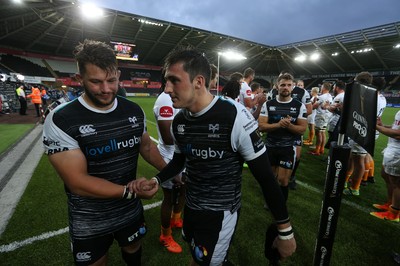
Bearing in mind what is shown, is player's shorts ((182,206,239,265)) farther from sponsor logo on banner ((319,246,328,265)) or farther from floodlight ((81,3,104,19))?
floodlight ((81,3,104,19))

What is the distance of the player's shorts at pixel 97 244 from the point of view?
6.07ft

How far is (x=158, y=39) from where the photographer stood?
38.1 metres

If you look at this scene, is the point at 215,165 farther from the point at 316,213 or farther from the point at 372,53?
the point at 372,53

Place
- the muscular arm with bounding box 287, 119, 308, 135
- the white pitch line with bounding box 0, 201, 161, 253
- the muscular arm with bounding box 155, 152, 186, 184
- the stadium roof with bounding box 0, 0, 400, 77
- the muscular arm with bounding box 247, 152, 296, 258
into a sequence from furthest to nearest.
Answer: the stadium roof with bounding box 0, 0, 400, 77 < the muscular arm with bounding box 287, 119, 308, 135 < the white pitch line with bounding box 0, 201, 161, 253 < the muscular arm with bounding box 155, 152, 186, 184 < the muscular arm with bounding box 247, 152, 296, 258

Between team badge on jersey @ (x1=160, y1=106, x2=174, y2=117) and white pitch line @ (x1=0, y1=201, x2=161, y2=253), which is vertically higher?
team badge on jersey @ (x1=160, y1=106, x2=174, y2=117)

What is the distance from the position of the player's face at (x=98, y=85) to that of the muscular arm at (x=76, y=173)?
16.7 inches

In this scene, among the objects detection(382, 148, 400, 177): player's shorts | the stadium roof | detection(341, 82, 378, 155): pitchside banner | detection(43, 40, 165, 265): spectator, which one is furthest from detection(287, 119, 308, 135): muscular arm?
the stadium roof

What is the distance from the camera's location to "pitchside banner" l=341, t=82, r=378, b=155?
167 cm

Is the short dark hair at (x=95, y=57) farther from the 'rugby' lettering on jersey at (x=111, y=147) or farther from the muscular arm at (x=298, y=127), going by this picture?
the muscular arm at (x=298, y=127)

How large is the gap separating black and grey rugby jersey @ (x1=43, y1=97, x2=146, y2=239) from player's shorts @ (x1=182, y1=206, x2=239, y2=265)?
70 cm

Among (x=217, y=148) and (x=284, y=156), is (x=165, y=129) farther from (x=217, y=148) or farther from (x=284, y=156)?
→ (x=284, y=156)

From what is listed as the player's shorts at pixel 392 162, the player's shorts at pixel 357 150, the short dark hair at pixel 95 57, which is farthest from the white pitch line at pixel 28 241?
the player's shorts at pixel 357 150

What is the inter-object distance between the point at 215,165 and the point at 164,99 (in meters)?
1.40

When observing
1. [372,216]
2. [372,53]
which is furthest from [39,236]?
[372,53]
